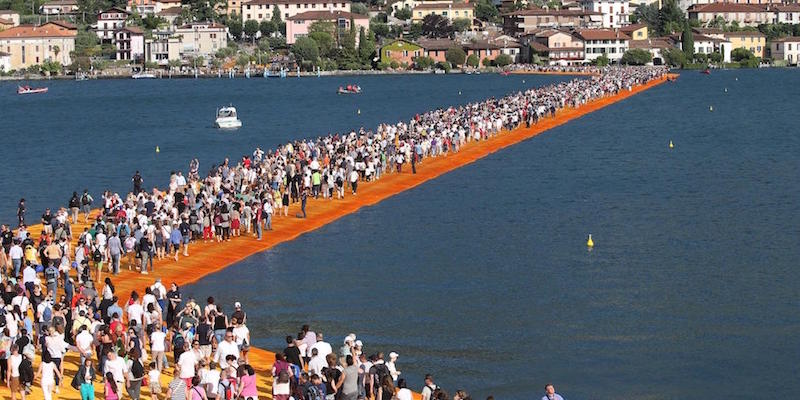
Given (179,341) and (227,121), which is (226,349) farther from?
(227,121)

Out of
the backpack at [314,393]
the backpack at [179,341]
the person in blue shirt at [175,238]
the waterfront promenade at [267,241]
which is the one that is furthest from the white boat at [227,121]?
the backpack at [314,393]

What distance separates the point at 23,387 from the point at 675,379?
45.8ft

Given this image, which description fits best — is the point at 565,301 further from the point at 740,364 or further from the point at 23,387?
the point at 23,387

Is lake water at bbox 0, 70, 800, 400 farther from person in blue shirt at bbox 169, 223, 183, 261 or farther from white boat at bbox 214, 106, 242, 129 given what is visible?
white boat at bbox 214, 106, 242, 129

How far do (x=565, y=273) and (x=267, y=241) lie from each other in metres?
10.1

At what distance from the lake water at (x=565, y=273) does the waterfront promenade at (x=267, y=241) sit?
66 cm

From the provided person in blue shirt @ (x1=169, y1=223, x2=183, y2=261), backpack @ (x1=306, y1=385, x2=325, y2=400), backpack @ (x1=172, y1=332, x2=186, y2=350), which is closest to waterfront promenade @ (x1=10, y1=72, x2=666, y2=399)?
person in blue shirt @ (x1=169, y1=223, x2=183, y2=261)

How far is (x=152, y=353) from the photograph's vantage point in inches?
1135

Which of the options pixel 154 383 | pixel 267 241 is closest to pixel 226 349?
pixel 154 383

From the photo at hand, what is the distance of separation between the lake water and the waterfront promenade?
0.66m

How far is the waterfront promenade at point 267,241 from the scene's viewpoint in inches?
1252

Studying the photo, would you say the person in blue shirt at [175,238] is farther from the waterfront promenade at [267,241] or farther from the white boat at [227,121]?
the white boat at [227,121]

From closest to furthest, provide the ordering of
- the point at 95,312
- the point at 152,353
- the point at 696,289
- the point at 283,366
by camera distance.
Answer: the point at 283,366 < the point at 152,353 < the point at 95,312 < the point at 696,289

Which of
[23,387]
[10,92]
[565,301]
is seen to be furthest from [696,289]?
[10,92]
